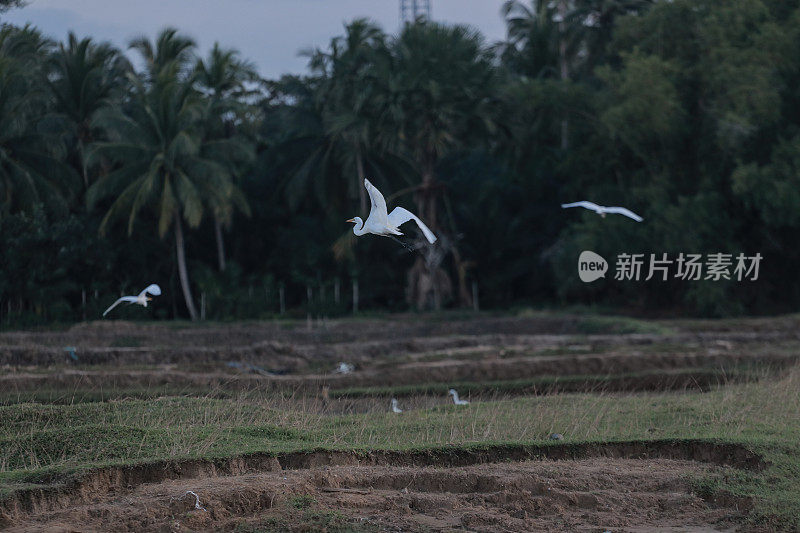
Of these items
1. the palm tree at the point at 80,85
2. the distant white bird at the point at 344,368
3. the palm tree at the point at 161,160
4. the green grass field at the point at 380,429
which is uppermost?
the palm tree at the point at 80,85

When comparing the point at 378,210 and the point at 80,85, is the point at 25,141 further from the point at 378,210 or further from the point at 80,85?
the point at 378,210

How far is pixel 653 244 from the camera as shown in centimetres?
2812

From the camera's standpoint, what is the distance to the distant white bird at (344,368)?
55.9 feet

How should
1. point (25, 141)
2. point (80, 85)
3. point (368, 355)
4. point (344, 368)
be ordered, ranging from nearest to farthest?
point (344, 368) < point (368, 355) < point (25, 141) < point (80, 85)

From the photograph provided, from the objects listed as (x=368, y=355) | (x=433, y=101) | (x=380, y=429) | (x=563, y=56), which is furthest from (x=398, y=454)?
(x=563, y=56)

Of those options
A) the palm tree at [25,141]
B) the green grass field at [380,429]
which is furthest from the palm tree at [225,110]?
the green grass field at [380,429]

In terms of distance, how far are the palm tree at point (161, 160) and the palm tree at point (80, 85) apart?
161cm

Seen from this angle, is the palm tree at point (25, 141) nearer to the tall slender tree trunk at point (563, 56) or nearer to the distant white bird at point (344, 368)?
the distant white bird at point (344, 368)

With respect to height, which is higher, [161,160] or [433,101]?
[433,101]

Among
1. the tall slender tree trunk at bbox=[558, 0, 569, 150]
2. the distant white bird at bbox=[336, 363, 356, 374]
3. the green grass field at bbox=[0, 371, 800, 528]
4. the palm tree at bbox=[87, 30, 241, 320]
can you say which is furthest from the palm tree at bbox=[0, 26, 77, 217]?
the tall slender tree trunk at bbox=[558, 0, 569, 150]

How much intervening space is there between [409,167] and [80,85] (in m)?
11.5

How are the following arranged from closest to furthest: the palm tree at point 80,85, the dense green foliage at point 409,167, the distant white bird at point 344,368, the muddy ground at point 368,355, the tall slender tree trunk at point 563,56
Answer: the muddy ground at point 368,355 < the distant white bird at point 344,368 < the dense green foliage at point 409,167 < the palm tree at point 80,85 < the tall slender tree trunk at point 563,56

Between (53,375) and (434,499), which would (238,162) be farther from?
(434,499)

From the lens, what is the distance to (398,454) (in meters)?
9.05
